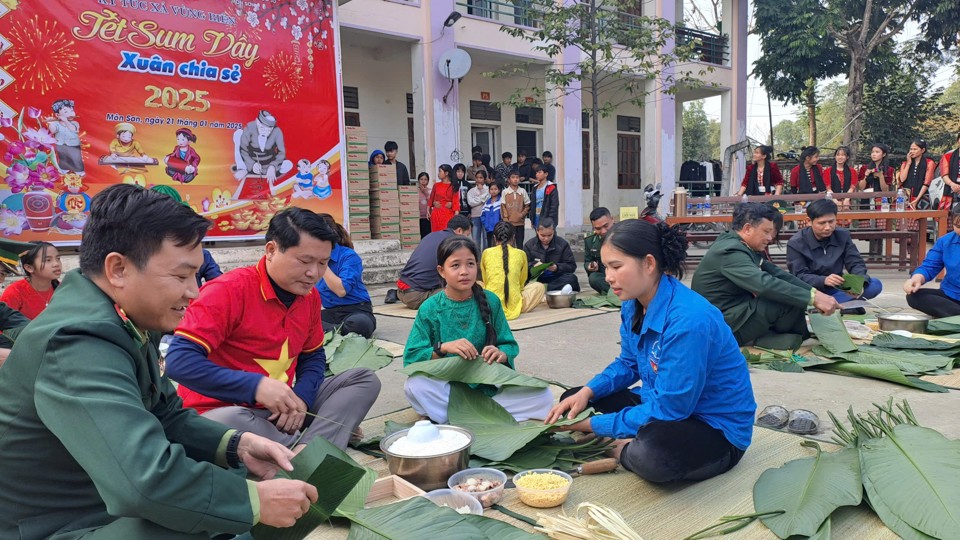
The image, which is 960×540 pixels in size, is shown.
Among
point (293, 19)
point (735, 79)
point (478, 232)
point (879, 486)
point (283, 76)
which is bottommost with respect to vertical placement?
point (879, 486)

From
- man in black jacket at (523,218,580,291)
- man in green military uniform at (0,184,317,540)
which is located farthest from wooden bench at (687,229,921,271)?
man in green military uniform at (0,184,317,540)

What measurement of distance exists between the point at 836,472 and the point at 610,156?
13.5 m

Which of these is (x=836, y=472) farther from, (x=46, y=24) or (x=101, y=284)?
(x=46, y=24)

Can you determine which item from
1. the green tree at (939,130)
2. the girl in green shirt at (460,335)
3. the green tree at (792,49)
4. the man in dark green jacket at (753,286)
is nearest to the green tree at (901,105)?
the green tree at (939,130)

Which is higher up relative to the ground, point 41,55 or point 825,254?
point 41,55

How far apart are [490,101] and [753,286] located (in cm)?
946

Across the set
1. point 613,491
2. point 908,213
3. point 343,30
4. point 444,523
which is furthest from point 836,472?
point 343,30

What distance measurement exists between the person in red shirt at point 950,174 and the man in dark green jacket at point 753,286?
5019mm

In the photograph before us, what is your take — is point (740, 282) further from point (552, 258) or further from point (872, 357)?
point (552, 258)

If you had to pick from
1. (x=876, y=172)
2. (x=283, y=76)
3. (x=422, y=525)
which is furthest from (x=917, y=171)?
(x=422, y=525)

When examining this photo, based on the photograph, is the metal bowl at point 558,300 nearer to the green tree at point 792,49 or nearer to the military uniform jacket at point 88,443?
the military uniform jacket at point 88,443

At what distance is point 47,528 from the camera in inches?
54.2

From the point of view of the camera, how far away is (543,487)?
7.44 feet

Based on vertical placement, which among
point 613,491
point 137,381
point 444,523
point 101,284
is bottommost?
point 613,491
